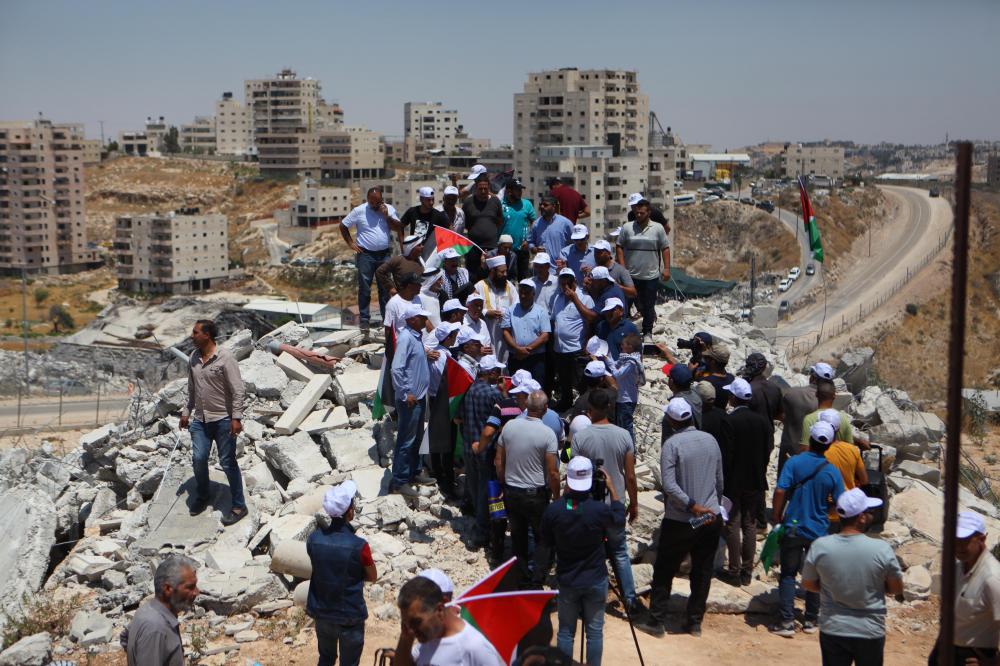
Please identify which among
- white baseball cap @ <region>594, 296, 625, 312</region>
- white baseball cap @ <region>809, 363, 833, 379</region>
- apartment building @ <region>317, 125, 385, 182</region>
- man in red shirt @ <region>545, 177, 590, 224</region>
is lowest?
white baseball cap @ <region>809, 363, 833, 379</region>

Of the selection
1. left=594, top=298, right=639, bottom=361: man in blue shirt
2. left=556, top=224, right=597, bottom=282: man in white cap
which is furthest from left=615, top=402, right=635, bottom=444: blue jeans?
left=556, top=224, right=597, bottom=282: man in white cap

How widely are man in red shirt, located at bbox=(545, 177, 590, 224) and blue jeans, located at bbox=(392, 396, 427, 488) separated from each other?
4.22 metres

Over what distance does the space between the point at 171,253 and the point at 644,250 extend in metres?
94.1

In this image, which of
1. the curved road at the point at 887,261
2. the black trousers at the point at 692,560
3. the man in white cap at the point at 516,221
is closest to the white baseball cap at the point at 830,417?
the black trousers at the point at 692,560

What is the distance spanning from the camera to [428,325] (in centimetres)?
962

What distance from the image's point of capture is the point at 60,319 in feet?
263

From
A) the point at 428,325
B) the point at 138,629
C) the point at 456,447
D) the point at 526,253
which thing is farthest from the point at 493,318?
the point at 138,629

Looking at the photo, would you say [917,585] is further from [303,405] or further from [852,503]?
[303,405]

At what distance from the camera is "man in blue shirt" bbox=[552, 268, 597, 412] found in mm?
10055

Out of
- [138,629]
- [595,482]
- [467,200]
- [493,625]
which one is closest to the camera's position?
[138,629]

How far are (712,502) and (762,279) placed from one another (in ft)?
258

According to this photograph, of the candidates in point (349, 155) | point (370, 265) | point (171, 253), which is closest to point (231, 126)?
point (349, 155)

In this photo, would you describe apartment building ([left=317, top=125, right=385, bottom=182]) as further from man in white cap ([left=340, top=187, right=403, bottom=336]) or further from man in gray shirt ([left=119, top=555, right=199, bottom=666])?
man in gray shirt ([left=119, top=555, right=199, bottom=666])

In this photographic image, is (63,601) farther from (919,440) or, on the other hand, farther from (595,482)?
(919,440)
